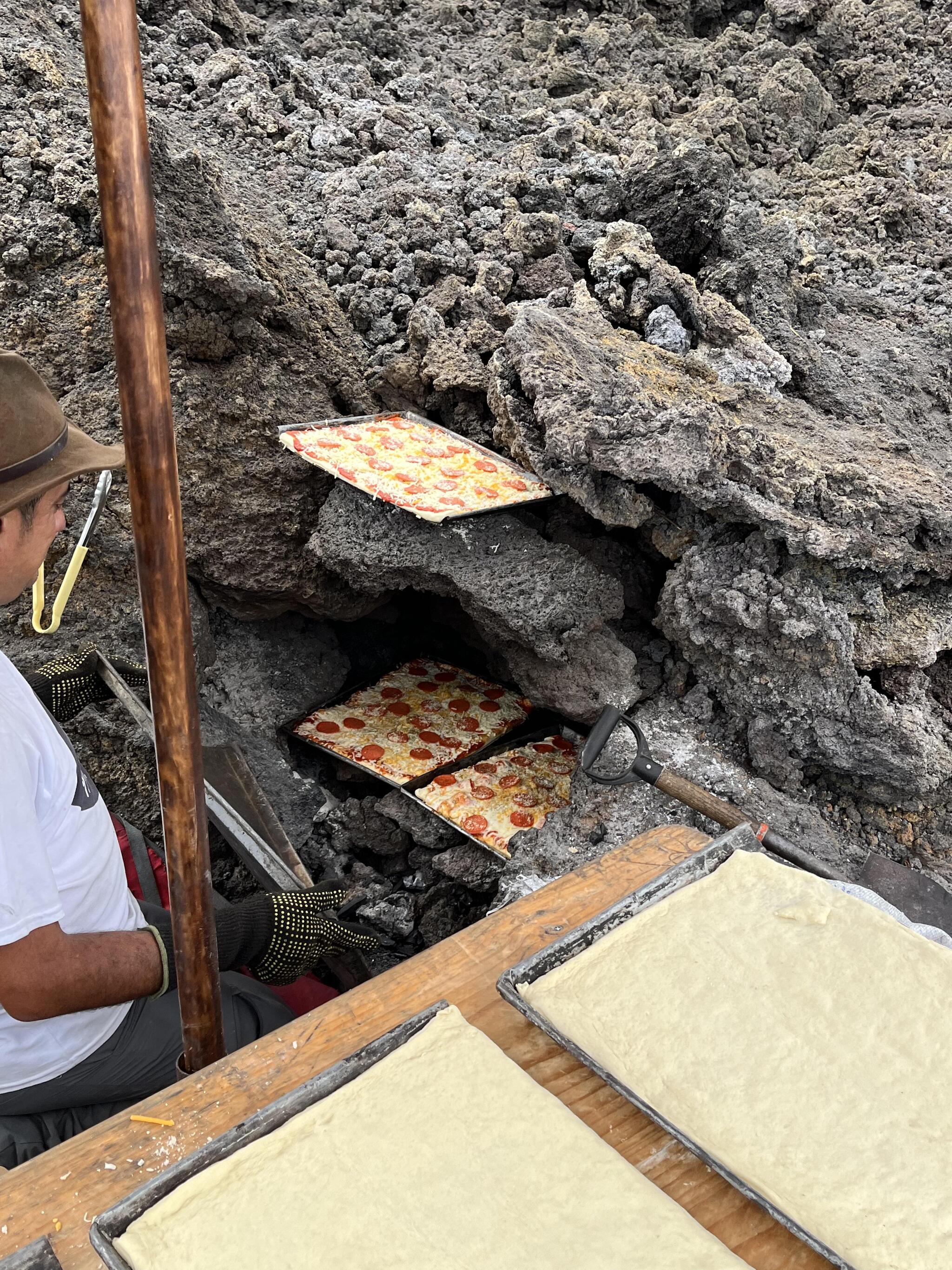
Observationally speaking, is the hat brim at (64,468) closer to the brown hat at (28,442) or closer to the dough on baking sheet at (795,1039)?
the brown hat at (28,442)

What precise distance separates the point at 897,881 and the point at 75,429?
2.34 m

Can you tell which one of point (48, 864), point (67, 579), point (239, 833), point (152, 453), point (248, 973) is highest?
point (152, 453)

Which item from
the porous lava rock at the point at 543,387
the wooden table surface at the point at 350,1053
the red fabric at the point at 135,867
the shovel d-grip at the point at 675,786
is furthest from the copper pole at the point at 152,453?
the porous lava rock at the point at 543,387

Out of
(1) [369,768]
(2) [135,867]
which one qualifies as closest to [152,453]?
(2) [135,867]

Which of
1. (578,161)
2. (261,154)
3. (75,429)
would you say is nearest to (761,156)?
(578,161)

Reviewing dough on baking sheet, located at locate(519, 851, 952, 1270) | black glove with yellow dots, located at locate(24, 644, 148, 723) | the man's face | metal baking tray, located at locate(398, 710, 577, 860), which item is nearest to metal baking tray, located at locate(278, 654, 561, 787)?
metal baking tray, located at locate(398, 710, 577, 860)

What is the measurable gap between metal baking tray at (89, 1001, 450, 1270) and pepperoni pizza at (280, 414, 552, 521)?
6.02 feet

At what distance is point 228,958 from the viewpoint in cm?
192

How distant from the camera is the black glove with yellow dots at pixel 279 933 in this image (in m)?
1.92

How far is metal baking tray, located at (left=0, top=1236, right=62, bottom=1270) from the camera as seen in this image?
0.71 metres

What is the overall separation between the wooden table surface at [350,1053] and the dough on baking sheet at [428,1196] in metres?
0.04

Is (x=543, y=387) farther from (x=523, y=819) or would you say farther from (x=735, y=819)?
(x=523, y=819)

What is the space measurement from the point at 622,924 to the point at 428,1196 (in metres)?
0.40

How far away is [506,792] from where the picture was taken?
3516 mm
